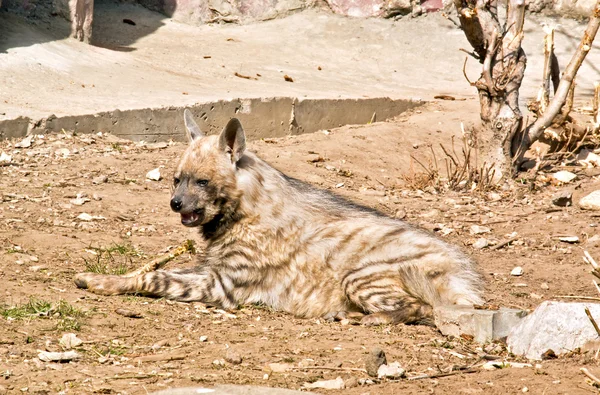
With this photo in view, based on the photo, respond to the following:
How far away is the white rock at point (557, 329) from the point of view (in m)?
4.35

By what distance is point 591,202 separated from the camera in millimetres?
7766

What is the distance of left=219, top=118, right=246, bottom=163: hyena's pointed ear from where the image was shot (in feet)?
18.2

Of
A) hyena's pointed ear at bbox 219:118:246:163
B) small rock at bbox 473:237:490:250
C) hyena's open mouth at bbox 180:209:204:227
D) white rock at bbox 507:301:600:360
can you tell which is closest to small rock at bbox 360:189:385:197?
small rock at bbox 473:237:490:250

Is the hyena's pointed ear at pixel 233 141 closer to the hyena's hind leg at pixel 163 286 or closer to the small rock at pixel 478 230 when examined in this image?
the hyena's hind leg at pixel 163 286

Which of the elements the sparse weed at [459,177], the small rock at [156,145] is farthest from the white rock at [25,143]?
the sparse weed at [459,177]

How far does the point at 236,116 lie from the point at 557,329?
18.1 feet

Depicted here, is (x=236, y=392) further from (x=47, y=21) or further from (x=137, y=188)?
(x=47, y=21)

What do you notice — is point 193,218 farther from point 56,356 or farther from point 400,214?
point 400,214

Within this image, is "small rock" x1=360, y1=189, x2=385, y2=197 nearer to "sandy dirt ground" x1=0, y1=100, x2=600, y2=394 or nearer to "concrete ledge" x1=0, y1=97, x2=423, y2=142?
"sandy dirt ground" x1=0, y1=100, x2=600, y2=394

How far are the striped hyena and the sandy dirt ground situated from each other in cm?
14

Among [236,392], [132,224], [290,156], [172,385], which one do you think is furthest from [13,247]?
[290,156]

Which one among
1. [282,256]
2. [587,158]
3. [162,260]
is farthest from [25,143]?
[587,158]

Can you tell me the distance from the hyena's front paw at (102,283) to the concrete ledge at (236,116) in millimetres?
3127

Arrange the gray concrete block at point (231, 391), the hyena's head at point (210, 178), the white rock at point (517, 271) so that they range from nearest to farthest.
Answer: the gray concrete block at point (231, 391)
the hyena's head at point (210, 178)
the white rock at point (517, 271)
